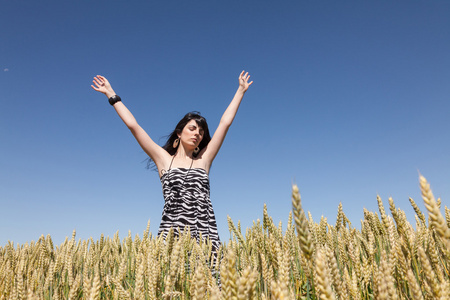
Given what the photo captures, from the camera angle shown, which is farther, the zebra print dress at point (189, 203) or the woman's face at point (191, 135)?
the woman's face at point (191, 135)

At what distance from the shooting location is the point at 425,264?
87cm

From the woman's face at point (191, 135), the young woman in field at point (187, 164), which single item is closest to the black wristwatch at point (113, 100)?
the young woman in field at point (187, 164)

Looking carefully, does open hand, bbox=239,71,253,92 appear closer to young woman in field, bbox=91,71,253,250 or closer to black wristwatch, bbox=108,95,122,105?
young woman in field, bbox=91,71,253,250

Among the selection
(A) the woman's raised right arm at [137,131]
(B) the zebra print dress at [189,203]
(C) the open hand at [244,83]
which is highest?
(C) the open hand at [244,83]

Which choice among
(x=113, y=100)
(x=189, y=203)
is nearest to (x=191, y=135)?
(x=189, y=203)

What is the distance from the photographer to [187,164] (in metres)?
4.09

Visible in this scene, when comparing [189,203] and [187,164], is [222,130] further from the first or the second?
[189,203]

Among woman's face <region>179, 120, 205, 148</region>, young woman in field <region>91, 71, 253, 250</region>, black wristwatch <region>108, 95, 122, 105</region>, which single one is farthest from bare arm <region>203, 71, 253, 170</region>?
black wristwatch <region>108, 95, 122, 105</region>

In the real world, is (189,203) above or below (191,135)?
below

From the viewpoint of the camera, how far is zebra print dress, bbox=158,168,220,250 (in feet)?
12.0

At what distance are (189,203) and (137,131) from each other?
44.0 inches

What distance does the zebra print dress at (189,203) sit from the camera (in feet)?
12.0

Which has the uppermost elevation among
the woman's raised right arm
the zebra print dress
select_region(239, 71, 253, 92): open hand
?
select_region(239, 71, 253, 92): open hand

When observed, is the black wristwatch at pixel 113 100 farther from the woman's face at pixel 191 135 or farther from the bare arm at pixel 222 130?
the bare arm at pixel 222 130
